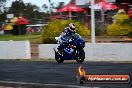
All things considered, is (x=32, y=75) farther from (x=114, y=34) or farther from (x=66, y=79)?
(x=114, y=34)

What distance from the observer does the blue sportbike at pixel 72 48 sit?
1875cm

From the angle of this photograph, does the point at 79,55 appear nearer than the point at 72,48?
No

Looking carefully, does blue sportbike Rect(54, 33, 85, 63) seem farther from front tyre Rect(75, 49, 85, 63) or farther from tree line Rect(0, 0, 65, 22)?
tree line Rect(0, 0, 65, 22)

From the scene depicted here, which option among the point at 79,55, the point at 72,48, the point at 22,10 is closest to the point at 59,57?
the point at 79,55

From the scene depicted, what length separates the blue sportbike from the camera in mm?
18750

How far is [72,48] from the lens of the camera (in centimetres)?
1873

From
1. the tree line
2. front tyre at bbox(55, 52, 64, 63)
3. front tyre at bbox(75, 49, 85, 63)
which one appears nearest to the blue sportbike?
front tyre at bbox(75, 49, 85, 63)

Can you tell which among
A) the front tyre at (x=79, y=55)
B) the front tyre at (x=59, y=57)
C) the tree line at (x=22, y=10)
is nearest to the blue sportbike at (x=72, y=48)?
the front tyre at (x=79, y=55)

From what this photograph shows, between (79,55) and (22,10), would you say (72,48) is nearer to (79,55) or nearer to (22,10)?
(79,55)

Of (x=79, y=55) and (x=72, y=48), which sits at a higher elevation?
(x=72, y=48)

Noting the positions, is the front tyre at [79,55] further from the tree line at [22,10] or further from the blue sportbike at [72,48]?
the tree line at [22,10]

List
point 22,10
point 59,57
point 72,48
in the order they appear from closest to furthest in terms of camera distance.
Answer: point 72,48, point 59,57, point 22,10

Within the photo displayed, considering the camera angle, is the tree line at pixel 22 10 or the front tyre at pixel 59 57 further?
the tree line at pixel 22 10

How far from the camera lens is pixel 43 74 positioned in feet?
52.3
